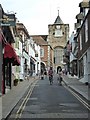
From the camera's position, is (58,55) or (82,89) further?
(58,55)

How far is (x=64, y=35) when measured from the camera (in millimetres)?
127500

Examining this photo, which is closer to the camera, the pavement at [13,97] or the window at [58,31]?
the pavement at [13,97]

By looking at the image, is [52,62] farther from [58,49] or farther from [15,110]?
[15,110]

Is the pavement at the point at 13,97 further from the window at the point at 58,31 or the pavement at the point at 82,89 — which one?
the window at the point at 58,31

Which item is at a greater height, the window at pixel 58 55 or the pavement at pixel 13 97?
the window at pixel 58 55

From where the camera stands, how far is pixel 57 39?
12631 cm

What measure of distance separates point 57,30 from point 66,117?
114093 mm

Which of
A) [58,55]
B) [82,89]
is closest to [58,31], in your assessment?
[58,55]

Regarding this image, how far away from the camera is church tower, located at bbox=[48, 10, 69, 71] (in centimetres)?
12638

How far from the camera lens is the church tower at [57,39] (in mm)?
126375

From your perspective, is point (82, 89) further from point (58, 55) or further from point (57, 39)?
point (58, 55)

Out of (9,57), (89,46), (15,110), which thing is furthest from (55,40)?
(15,110)

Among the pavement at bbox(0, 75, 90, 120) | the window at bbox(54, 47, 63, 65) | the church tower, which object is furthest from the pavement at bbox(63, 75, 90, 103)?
the window at bbox(54, 47, 63, 65)

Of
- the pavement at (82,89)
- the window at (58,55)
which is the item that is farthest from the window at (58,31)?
the pavement at (82,89)
